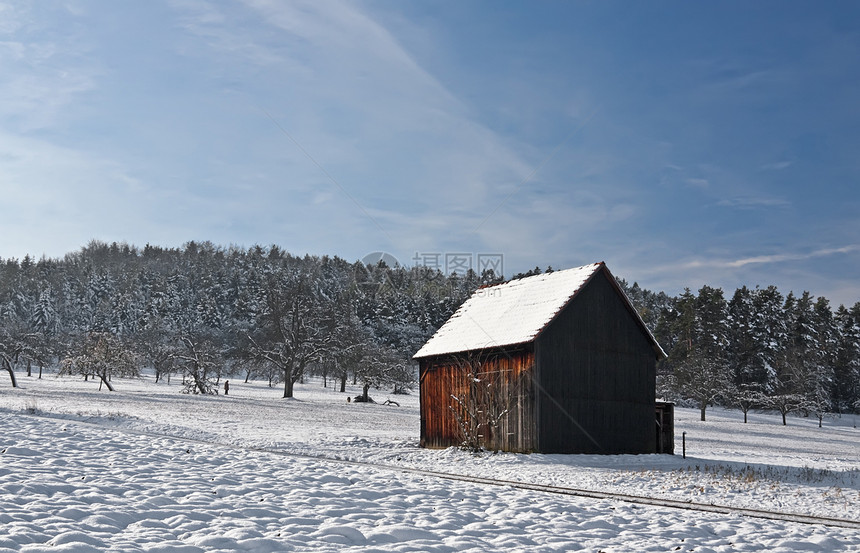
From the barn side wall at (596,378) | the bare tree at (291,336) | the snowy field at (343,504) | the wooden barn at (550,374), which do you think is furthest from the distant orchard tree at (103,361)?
the barn side wall at (596,378)

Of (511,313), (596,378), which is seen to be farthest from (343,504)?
(511,313)

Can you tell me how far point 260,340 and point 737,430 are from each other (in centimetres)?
4597

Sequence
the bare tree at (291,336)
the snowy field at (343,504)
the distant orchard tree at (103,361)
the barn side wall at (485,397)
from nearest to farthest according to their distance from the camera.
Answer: the snowy field at (343,504) < the barn side wall at (485,397) < the distant orchard tree at (103,361) < the bare tree at (291,336)

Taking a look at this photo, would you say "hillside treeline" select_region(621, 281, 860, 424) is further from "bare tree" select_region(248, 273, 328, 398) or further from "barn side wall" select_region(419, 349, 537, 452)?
"barn side wall" select_region(419, 349, 537, 452)

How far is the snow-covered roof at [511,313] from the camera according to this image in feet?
86.7

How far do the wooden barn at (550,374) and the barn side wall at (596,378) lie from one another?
0.14 ft

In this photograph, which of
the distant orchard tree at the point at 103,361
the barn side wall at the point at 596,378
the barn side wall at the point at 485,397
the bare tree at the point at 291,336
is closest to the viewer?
the barn side wall at the point at 485,397

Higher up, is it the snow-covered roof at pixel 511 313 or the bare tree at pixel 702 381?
the snow-covered roof at pixel 511 313

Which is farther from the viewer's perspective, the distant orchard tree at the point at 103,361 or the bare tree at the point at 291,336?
the bare tree at the point at 291,336

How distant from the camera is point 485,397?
26938 millimetres

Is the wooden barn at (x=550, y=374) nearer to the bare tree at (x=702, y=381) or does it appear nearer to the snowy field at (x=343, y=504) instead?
the snowy field at (x=343, y=504)

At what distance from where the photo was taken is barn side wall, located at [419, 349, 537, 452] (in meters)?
25.5

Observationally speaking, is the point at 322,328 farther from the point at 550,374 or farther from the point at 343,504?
the point at 343,504

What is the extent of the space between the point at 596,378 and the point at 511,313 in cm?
441
